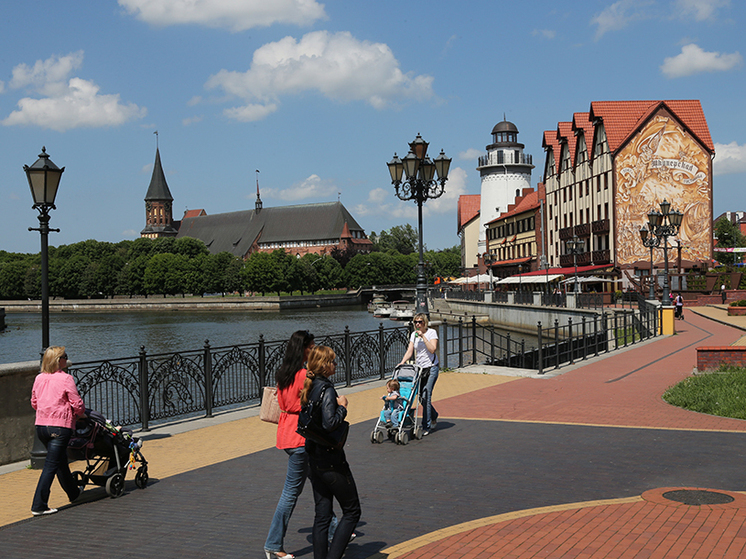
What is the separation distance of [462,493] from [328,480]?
255 centimetres

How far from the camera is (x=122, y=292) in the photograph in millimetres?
126750

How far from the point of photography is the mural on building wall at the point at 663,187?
177 feet

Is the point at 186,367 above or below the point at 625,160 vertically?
below

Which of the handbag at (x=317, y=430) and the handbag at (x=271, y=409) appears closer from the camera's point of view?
the handbag at (x=317, y=430)

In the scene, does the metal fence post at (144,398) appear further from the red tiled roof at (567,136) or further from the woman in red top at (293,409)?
the red tiled roof at (567,136)

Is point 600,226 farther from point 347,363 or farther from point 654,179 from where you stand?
point 347,363

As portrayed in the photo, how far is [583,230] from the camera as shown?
60375 millimetres

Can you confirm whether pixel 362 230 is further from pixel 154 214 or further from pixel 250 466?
pixel 250 466

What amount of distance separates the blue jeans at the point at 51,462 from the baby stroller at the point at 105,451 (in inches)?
5.2

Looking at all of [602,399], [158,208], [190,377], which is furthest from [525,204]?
[158,208]

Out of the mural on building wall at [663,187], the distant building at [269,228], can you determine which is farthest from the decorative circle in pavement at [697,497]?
the distant building at [269,228]

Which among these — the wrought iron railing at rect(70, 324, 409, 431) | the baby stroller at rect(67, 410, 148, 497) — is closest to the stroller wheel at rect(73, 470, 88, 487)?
the baby stroller at rect(67, 410, 148, 497)

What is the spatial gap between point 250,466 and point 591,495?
3.80 metres

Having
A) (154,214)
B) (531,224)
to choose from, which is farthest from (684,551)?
(154,214)
